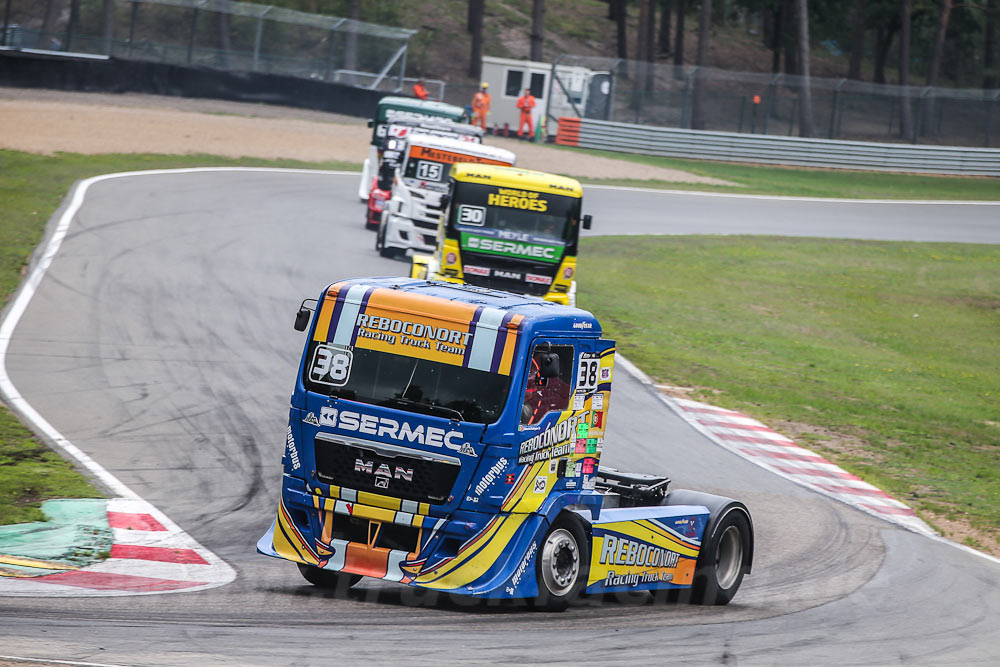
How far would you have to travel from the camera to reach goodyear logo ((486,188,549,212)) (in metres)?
20.8

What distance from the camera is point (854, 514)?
13141 mm

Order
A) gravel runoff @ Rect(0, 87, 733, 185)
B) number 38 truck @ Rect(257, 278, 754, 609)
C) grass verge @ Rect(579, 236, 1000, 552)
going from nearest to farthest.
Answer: number 38 truck @ Rect(257, 278, 754, 609)
grass verge @ Rect(579, 236, 1000, 552)
gravel runoff @ Rect(0, 87, 733, 185)

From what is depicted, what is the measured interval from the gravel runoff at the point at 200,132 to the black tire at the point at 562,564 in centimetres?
2796

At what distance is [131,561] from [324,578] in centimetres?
154

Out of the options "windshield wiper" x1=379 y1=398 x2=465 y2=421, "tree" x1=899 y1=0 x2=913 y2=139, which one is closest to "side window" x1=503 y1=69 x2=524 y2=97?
"tree" x1=899 y1=0 x2=913 y2=139

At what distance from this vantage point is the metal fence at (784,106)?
181ft

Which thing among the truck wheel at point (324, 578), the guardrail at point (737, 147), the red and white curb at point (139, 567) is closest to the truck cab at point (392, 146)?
the red and white curb at point (139, 567)

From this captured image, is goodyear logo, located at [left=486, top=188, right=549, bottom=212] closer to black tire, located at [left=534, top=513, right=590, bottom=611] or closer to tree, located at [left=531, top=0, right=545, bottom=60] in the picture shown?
black tire, located at [left=534, top=513, right=590, bottom=611]

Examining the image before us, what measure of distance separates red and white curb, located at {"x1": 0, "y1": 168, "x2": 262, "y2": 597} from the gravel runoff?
78.3ft

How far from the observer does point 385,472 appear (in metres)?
8.33

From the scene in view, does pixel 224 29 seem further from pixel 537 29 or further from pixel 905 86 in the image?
pixel 905 86

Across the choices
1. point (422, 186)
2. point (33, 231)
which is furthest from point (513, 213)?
point (33, 231)

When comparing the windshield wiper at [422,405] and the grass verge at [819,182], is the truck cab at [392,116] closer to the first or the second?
the grass verge at [819,182]

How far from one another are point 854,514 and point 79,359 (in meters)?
9.54
